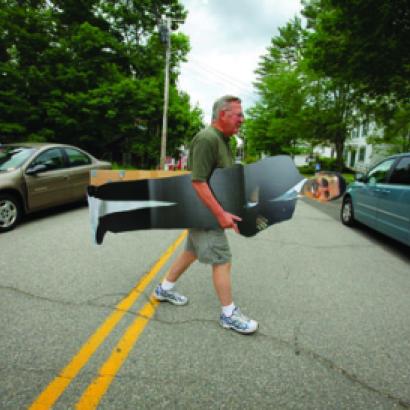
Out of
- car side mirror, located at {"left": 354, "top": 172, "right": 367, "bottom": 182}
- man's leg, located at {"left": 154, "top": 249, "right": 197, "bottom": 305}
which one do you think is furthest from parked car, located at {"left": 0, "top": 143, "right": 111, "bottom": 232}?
car side mirror, located at {"left": 354, "top": 172, "right": 367, "bottom": 182}

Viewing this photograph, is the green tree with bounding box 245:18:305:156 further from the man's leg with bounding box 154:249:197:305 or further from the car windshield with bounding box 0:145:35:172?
the man's leg with bounding box 154:249:197:305

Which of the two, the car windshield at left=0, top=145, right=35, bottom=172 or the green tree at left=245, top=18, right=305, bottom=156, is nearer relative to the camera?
the car windshield at left=0, top=145, right=35, bottom=172

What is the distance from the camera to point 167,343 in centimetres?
245

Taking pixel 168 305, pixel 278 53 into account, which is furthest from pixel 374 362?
pixel 278 53

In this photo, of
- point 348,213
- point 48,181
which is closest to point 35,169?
point 48,181

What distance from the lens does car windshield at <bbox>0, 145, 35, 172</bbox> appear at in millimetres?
5975

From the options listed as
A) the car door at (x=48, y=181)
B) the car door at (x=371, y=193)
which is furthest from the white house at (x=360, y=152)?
the car door at (x=48, y=181)

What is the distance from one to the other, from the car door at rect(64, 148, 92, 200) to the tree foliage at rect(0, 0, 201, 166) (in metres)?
9.02

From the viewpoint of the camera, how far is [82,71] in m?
16.4

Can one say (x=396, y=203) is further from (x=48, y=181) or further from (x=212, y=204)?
(x=48, y=181)

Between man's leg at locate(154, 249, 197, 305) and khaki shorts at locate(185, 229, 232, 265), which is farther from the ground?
khaki shorts at locate(185, 229, 232, 265)

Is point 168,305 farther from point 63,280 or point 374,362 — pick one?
point 374,362

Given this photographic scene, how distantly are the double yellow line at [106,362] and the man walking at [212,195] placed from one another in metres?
0.76

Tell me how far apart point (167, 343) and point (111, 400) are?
2.14 feet
